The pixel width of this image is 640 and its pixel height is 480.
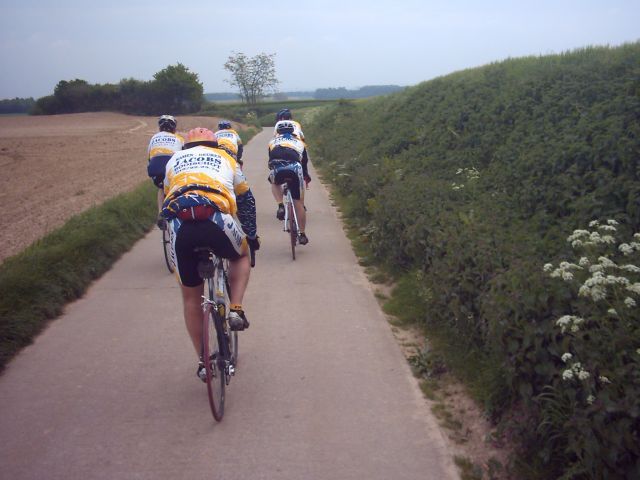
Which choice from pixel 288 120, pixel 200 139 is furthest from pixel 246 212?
pixel 288 120

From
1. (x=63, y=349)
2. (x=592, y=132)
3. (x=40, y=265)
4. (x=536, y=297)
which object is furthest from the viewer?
(x=40, y=265)

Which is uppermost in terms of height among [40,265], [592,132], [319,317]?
[592,132]

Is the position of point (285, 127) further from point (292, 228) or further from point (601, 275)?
point (601, 275)

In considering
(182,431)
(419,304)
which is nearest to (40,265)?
(182,431)

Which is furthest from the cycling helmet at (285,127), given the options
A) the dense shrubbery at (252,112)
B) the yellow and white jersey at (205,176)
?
the dense shrubbery at (252,112)

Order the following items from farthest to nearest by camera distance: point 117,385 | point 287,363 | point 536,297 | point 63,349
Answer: point 63,349 → point 287,363 → point 117,385 → point 536,297

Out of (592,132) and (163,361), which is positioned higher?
(592,132)

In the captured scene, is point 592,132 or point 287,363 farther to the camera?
point 592,132

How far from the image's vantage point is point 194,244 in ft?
13.5

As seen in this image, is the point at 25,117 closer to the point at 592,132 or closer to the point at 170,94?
the point at 170,94

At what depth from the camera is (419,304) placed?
21.1 feet

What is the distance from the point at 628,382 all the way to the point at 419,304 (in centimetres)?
345

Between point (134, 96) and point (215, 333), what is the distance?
7225cm

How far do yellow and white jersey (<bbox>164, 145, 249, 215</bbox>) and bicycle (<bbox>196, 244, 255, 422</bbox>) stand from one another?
0.39 metres
